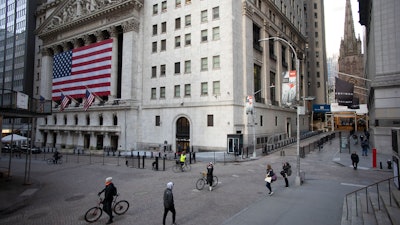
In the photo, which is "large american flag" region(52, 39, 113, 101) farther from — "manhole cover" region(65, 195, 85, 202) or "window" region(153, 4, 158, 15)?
"manhole cover" region(65, 195, 85, 202)

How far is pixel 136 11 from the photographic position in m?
45.8

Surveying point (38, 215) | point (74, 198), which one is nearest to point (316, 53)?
point (74, 198)

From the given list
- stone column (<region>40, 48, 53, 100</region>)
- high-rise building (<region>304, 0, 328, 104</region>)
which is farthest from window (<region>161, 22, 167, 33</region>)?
high-rise building (<region>304, 0, 328, 104</region>)

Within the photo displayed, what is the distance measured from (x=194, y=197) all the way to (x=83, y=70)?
45948 millimetres

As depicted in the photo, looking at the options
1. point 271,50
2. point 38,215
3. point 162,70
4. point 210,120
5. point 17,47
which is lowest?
point 38,215

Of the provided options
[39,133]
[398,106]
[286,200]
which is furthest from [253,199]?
[39,133]

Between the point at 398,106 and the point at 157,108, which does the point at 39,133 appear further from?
the point at 398,106

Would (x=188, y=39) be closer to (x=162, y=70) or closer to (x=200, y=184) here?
(x=162, y=70)

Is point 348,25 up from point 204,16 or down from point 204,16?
up

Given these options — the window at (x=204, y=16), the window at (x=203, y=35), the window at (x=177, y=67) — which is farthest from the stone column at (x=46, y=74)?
the window at (x=203, y=35)

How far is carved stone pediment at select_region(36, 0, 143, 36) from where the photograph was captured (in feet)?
152

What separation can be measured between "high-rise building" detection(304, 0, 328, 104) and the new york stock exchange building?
38928 mm

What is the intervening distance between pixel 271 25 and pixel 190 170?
122 feet

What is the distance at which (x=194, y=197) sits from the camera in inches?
556
